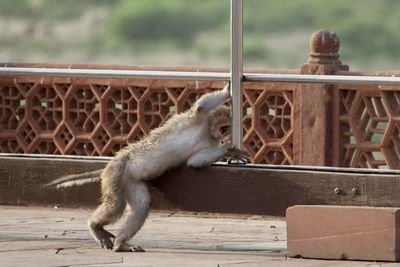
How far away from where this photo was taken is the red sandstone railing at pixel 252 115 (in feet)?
34.9

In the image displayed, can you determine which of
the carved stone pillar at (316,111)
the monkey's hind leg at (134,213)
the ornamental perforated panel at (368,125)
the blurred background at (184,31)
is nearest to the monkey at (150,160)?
the monkey's hind leg at (134,213)

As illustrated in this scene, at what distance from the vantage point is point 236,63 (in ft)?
27.1

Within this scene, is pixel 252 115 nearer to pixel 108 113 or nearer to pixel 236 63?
pixel 108 113

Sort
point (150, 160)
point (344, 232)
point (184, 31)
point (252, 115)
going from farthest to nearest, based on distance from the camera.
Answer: point (184, 31), point (252, 115), point (150, 160), point (344, 232)

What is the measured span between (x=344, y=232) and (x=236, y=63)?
122cm

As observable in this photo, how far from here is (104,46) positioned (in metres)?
32.2

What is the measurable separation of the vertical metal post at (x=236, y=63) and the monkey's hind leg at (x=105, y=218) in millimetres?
766

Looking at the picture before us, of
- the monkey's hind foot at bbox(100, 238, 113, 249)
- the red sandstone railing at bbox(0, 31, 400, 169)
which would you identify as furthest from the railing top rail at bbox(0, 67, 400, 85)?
the red sandstone railing at bbox(0, 31, 400, 169)

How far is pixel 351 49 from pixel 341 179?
74.1 feet

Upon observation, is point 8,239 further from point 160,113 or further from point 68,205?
point 160,113

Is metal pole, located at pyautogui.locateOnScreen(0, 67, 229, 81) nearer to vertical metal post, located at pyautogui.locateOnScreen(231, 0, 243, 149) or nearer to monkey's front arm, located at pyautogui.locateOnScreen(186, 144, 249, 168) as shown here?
vertical metal post, located at pyautogui.locateOnScreen(231, 0, 243, 149)

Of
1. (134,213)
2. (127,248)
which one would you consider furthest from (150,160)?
(127,248)

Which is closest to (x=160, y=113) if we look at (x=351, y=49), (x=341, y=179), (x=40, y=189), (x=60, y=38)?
(x=40, y=189)

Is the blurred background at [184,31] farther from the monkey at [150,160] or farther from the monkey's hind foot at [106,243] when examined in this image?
the monkey's hind foot at [106,243]
